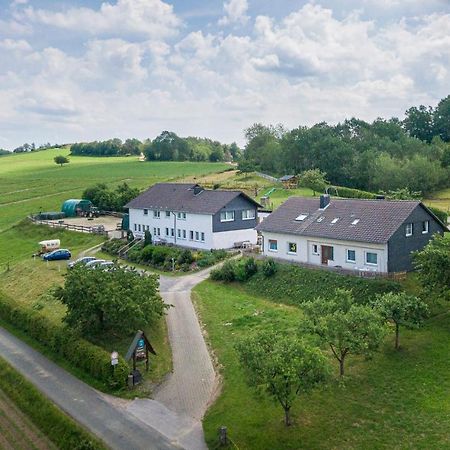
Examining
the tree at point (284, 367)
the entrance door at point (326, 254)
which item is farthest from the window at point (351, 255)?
the tree at point (284, 367)

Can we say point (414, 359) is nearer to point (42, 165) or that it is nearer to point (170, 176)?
point (170, 176)

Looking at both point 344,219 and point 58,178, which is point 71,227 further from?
point 58,178

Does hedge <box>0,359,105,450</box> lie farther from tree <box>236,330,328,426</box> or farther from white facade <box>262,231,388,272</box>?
white facade <box>262,231,388,272</box>

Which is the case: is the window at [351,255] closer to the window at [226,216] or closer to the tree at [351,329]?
the tree at [351,329]

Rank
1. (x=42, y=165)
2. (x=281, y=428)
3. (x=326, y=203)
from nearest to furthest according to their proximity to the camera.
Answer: (x=281, y=428) → (x=326, y=203) → (x=42, y=165)

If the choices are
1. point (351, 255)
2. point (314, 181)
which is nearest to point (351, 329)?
point (351, 255)

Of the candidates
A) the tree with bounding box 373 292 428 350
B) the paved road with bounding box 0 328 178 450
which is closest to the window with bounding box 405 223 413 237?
the tree with bounding box 373 292 428 350

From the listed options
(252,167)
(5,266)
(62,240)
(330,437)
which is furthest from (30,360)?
(252,167)

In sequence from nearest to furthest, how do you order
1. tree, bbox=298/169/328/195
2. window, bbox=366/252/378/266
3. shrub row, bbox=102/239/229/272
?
window, bbox=366/252/378/266
shrub row, bbox=102/239/229/272
tree, bbox=298/169/328/195
